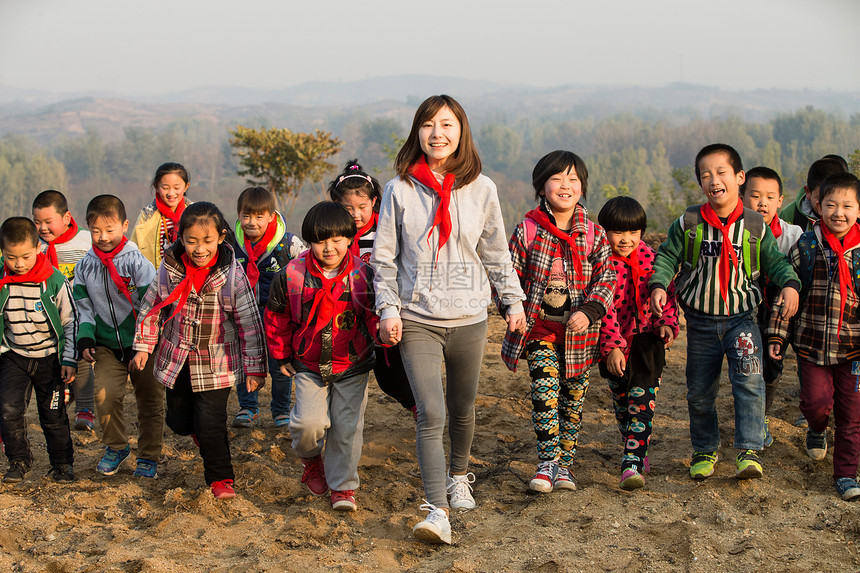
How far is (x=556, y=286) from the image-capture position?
13.1ft

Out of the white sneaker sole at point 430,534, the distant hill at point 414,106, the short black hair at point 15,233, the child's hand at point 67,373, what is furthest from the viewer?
the distant hill at point 414,106

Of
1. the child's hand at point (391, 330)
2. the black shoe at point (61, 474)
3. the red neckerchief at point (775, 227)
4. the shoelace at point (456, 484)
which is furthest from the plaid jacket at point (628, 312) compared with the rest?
the black shoe at point (61, 474)

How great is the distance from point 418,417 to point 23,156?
195 ft

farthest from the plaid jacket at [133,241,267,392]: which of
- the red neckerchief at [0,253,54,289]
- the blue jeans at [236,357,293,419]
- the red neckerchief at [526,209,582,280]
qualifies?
the red neckerchief at [526,209,582,280]

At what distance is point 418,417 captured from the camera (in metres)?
3.49

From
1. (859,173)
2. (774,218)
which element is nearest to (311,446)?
(774,218)

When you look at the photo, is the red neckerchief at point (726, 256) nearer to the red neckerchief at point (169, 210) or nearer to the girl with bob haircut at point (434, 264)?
the girl with bob haircut at point (434, 264)

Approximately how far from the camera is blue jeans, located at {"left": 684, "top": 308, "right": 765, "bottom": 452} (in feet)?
12.8

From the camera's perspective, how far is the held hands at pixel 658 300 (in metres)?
3.96

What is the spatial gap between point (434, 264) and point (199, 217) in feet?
4.66

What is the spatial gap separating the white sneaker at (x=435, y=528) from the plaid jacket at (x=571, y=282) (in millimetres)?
978

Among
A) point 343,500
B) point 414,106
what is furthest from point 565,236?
point 414,106

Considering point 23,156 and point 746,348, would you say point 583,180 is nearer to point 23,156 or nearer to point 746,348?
point 746,348

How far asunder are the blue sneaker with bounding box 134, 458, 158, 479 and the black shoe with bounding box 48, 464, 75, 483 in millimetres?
391
